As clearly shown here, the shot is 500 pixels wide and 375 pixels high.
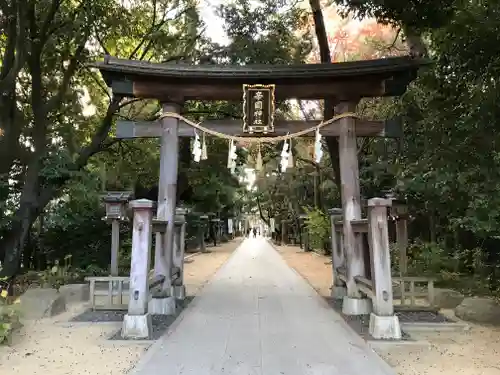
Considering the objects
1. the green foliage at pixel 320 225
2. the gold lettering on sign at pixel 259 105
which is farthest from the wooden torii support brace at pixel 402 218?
the green foliage at pixel 320 225

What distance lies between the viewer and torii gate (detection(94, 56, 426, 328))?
8852mm

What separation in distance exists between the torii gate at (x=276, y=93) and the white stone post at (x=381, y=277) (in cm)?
170

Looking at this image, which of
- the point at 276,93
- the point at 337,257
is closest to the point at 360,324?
the point at 337,257

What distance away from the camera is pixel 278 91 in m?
9.52

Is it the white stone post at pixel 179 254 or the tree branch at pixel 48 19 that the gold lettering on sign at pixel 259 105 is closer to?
the white stone post at pixel 179 254

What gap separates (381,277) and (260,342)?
81.5 inches

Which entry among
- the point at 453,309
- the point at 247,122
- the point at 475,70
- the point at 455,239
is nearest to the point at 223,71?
the point at 247,122

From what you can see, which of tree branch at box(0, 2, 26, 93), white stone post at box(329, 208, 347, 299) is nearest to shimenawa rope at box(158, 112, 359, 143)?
white stone post at box(329, 208, 347, 299)

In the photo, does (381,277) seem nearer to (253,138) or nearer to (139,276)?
(139,276)

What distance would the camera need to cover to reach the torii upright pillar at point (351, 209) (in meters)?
8.65

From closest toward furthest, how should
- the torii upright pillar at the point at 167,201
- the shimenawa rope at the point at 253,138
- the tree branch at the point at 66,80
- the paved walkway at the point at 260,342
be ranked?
1. the paved walkway at the point at 260,342
2. the torii upright pillar at the point at 167,201
3. the shimenawa rope at the point at 253,138
4. the tree branch at the point at 66,80

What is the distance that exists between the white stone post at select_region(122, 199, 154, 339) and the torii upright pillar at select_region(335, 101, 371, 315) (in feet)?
12.6

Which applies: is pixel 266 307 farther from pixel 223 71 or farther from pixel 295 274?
pixel 295 274

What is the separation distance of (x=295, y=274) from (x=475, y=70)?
9.69 metres
